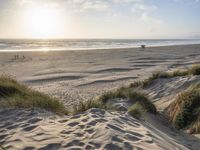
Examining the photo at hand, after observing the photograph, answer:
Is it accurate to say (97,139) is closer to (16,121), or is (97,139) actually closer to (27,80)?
(16,121)

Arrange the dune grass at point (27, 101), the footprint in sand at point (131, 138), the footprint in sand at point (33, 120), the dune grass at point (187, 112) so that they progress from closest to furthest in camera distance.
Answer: the footprint in sand at point (131, 138) < the footprint in sand at point (33, 120) < the dune grass at point (27, 101) < the dune grass at point (187, 112)

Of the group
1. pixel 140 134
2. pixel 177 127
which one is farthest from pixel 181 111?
pixel 140 134

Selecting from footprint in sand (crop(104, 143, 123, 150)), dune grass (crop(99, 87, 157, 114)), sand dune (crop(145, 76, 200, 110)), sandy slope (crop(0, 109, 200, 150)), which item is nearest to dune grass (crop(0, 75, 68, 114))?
sandy slope (crop(0, 109, 200, 150))

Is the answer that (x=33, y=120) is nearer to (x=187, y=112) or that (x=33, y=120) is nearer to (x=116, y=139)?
(x=116, y=139)

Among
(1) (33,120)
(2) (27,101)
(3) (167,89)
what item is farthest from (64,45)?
(1) (33,120)

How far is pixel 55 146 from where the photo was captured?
15.0ft

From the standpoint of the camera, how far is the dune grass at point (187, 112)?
7320mm

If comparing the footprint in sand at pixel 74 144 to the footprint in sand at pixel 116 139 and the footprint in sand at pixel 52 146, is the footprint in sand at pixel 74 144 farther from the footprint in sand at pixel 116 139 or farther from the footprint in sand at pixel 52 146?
the footprint in sand at pixel 116 139

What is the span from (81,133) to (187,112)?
3464 mm

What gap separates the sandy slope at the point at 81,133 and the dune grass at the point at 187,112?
38.8 inches

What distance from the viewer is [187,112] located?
24.7ft

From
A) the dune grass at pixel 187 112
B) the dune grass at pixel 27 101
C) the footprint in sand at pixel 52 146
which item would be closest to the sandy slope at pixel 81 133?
the footprint in sand at pixel 52 146

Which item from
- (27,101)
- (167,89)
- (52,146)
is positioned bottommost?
(167,89)

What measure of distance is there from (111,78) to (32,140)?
1119 cm
